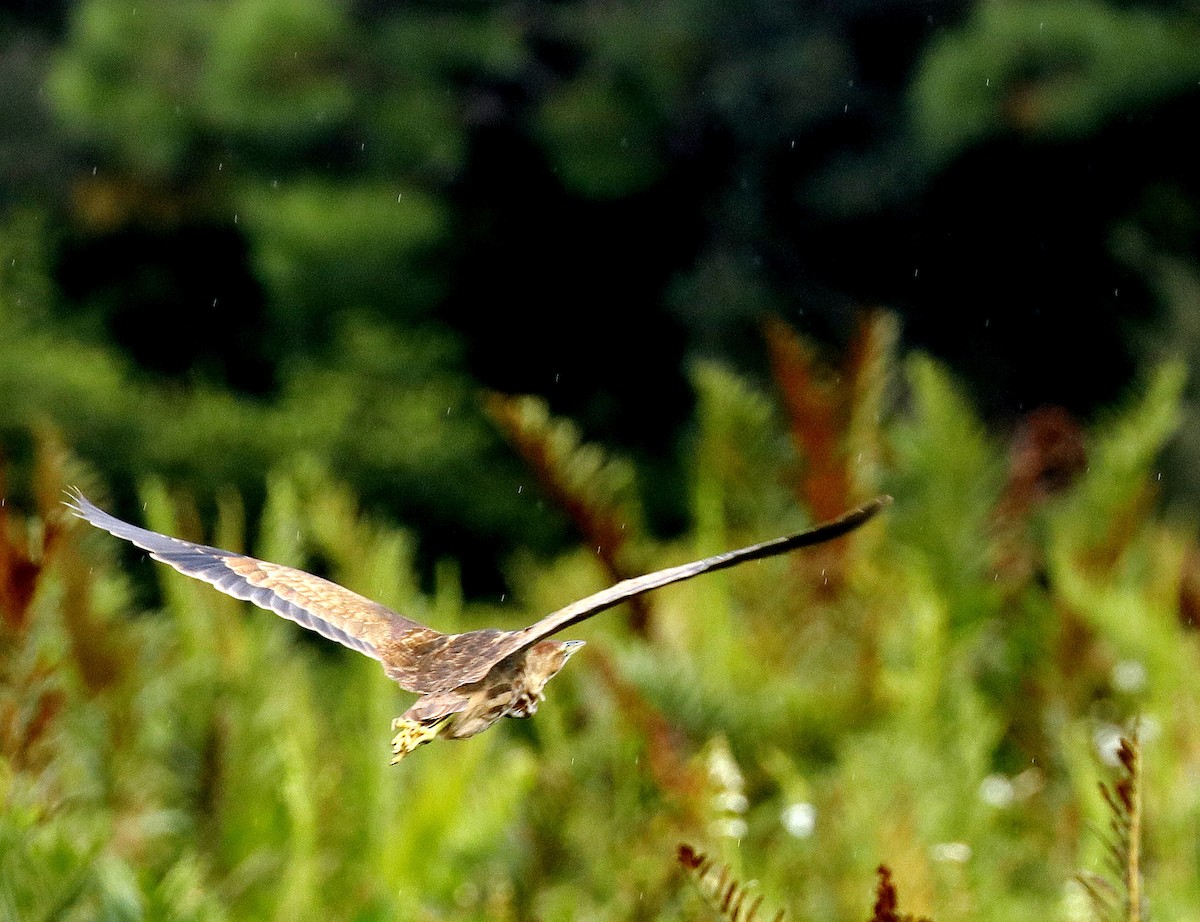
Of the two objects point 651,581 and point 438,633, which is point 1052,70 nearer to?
point 438,633

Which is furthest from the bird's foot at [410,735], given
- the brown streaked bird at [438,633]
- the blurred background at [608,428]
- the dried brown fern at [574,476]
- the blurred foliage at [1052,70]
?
the blurred foliage at [1052,70]

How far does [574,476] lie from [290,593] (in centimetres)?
65

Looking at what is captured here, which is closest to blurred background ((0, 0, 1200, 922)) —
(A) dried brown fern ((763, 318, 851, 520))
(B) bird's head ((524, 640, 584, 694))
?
(A) dried brown fern ((763, 318, 851, 520))

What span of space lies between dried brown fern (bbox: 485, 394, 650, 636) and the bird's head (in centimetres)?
62

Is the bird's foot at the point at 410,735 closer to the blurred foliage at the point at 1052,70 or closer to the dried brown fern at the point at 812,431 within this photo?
the dried brown fern at the point at 812,431

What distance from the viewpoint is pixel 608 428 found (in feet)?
36.9

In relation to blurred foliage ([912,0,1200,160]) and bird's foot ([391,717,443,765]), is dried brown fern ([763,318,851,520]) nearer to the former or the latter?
bird's foot ([391,717,443,765])

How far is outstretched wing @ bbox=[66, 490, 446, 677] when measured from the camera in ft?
3.90

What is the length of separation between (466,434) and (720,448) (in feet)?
25.3

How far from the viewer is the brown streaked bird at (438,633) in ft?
2.84

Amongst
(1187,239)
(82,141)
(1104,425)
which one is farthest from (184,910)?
(82,141)

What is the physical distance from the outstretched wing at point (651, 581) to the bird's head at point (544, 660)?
81 mm

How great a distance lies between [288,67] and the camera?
1041 centimetres

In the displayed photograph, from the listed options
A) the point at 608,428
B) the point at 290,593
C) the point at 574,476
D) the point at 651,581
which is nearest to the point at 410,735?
the point at 651,581
